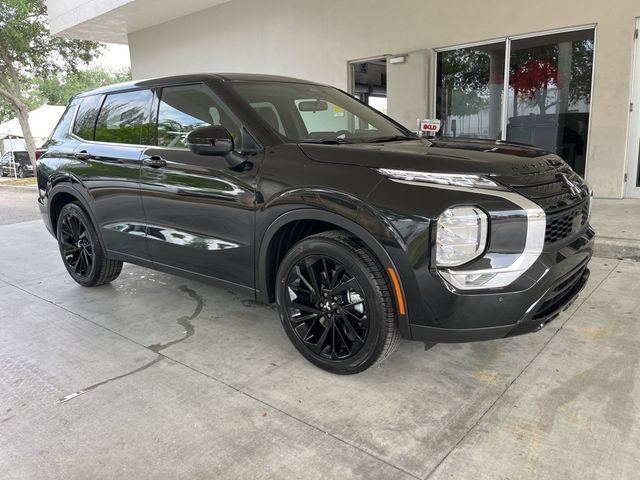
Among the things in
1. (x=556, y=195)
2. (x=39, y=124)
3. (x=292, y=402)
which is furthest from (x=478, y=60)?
(x=39, y=124)

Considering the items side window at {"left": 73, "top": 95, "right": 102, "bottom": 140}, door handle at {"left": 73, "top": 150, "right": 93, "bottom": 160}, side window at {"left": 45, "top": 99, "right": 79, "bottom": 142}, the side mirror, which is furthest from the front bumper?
side window at {"left": 45, "top": 99, "right": 79, "bottom": 142}

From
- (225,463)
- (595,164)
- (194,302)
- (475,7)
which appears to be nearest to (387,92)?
(475,7)

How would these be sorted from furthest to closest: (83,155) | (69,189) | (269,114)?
(69,189)
(83,155)
(269,114)

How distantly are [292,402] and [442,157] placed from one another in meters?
1.53

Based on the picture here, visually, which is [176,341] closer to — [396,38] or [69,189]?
[69,189]

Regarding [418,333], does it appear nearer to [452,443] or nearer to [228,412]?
[452,443]

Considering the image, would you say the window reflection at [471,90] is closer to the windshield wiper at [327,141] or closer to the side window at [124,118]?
the windshield wiper at [327,141]

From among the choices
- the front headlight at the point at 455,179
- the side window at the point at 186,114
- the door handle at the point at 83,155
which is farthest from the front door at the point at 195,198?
the front headlight at the point at 455,179

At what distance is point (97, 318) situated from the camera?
4.01 m

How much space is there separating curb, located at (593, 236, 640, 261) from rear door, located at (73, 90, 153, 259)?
14.9 feet

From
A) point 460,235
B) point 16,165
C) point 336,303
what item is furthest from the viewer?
point 16,165

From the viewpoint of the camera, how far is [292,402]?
8.79 ft

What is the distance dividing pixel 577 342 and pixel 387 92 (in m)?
7.30

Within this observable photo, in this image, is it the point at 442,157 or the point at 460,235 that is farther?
the point at 442,157
